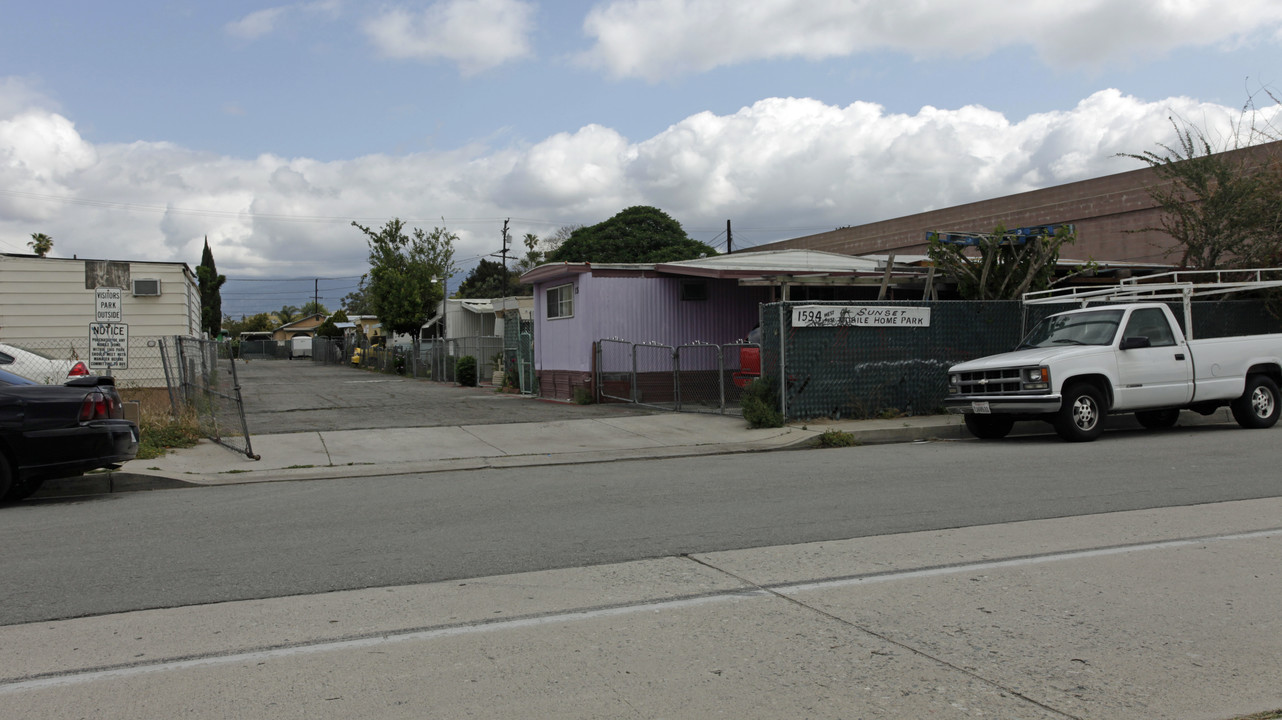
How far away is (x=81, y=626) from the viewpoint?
5.22m

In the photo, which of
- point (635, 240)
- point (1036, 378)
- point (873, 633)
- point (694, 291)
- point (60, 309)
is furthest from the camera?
point (635, 240)

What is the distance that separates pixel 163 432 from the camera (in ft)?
42.7

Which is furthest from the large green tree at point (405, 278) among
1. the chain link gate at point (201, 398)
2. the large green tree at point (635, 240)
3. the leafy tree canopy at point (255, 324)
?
the leafy tree canopy at point (255, 324)

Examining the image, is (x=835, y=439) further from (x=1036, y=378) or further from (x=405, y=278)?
(x=405, y=278)

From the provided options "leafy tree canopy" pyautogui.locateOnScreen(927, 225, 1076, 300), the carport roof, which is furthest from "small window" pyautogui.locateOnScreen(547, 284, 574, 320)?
"leafy tree canopy" pyautogui.locateOnScreen(927, 225, 1076, 300)

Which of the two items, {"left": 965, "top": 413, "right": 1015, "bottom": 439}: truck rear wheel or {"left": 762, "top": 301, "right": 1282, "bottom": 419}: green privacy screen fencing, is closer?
{"left": 965, "top": 413, "right": 1015, "bottom": 439}: truck rear wheel

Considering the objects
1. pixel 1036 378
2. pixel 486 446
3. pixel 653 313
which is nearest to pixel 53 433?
pixel 486 446

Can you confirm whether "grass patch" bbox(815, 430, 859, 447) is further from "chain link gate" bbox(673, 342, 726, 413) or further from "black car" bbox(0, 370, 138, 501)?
"black car" bbox(0, 370, 138, 501)

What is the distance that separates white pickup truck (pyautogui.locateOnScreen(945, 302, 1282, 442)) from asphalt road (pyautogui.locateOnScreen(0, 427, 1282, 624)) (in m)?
0.86

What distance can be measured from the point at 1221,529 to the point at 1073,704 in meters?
4.08

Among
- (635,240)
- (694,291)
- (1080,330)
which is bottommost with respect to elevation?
(1080,330)

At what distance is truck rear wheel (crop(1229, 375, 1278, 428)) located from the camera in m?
13.7

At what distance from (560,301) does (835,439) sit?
10242 mm

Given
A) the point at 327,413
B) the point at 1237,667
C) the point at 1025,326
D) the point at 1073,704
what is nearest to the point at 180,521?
the point at 1073,704
